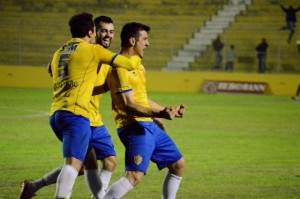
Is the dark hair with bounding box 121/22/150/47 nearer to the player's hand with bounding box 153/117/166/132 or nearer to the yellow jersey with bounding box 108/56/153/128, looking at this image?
the yellow jersey with bounding box 108/56/153/128

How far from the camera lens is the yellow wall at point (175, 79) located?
34438 mm

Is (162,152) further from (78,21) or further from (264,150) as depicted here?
(264,150)

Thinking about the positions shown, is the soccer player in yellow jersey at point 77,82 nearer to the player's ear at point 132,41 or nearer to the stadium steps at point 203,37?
the player's ear at point 132,41

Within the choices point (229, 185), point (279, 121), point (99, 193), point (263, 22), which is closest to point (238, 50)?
point (263, 22)

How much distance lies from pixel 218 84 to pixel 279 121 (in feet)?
42.5

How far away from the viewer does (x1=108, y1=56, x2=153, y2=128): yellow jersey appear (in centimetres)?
830

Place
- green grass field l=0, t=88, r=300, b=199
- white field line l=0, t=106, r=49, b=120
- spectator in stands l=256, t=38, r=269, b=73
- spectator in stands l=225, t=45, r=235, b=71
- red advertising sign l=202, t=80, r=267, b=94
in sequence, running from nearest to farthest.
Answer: green grass field l=0, t=88, r=300, b=199, white field line l=0, t=106, r=49, b=120, red advertising sign l=202, t=80, r=267, b=94, spectator in stands l=225, t=45, r=235, b=71, spectator in stands l=256, t=38, r=269, b=73

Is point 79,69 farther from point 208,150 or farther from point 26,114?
point 26,114

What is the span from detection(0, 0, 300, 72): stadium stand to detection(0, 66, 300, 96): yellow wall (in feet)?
4.16

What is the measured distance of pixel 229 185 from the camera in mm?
11516

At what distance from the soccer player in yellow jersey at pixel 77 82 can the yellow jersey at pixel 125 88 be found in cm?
21

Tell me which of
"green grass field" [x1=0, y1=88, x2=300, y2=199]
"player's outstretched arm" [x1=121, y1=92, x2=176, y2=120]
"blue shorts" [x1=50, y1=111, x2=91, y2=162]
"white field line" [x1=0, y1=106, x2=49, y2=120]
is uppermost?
"player's outstretched arm" [x1=121, y1=92, x2=176, y2=120]

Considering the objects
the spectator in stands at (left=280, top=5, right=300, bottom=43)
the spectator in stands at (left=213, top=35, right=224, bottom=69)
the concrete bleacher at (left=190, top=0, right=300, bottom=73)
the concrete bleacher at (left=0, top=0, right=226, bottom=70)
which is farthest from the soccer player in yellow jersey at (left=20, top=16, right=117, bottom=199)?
the spectator in stands at (left=280, top=5, right=300, bottom=43)

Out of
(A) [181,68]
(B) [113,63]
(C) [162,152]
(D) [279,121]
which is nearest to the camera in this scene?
(B) [113,63]
